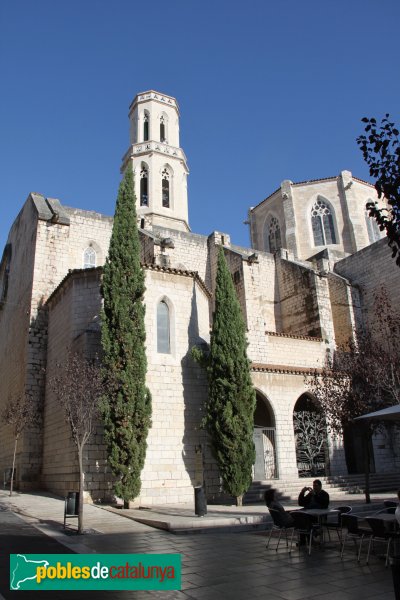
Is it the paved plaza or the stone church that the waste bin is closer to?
the paved plaza

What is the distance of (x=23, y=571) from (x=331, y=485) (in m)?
12.9

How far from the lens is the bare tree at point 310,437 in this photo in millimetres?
17562

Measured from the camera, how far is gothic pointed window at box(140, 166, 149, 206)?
31.1 metres

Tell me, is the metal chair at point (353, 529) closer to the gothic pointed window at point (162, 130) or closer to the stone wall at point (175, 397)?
the stone wall at point (175, 397)

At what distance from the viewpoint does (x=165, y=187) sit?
31.7 meters

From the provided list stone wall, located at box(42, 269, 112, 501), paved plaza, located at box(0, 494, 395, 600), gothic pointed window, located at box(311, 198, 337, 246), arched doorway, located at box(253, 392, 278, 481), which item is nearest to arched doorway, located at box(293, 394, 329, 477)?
arched doorway, located at box(253, 392, 278, 481)

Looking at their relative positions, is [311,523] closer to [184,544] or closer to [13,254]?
[184,544]

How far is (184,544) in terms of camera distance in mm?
7688

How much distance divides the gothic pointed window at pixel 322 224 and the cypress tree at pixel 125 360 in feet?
68.9

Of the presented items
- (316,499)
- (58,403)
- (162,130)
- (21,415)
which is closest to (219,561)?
(316,499)

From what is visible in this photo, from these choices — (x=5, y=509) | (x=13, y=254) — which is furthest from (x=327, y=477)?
(x=13, y=254)

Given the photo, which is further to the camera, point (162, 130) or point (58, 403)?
point (162, 130)

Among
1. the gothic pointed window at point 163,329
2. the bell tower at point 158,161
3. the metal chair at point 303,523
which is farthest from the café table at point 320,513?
the bell tower at point 158,161

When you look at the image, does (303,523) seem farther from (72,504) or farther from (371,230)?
(371,230)
